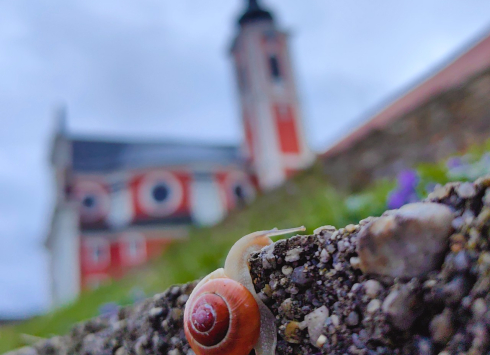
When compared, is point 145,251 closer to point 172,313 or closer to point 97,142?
point 97,142

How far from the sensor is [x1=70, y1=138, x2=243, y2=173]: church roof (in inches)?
908

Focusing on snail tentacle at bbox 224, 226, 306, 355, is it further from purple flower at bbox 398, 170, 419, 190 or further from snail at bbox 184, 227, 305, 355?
purple flower at bbox 398, 170, 419, 190

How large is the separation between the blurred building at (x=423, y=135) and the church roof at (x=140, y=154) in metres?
17.6

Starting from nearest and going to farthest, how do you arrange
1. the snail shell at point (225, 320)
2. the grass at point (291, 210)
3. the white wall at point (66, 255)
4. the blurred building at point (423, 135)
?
the snail shell at point (225, 320) < the grass at point (291, 210) < the blurred building at point (423, 135) < the white wall at point (66, 255)

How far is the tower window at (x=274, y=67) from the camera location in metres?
27.0

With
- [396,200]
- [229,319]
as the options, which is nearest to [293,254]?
[229,319]

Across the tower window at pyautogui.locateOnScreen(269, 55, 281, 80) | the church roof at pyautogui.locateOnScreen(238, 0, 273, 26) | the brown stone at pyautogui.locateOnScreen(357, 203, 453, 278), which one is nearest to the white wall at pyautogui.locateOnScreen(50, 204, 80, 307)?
the tower window at pyautogui.locateOnScreen(269, 55, 281, 80)

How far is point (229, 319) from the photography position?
90 centimetres

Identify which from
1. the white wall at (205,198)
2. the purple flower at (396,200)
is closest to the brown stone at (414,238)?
the purple flower at (396,200)

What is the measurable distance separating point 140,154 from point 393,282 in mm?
23831

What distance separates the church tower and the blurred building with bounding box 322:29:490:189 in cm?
1759

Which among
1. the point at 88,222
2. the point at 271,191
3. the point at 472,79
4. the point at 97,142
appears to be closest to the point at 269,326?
the point at 472,79

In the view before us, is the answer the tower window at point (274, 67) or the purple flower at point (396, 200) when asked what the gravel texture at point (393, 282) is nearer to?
the purple flower at point (396, 200)

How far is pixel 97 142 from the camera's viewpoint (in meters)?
29.1
